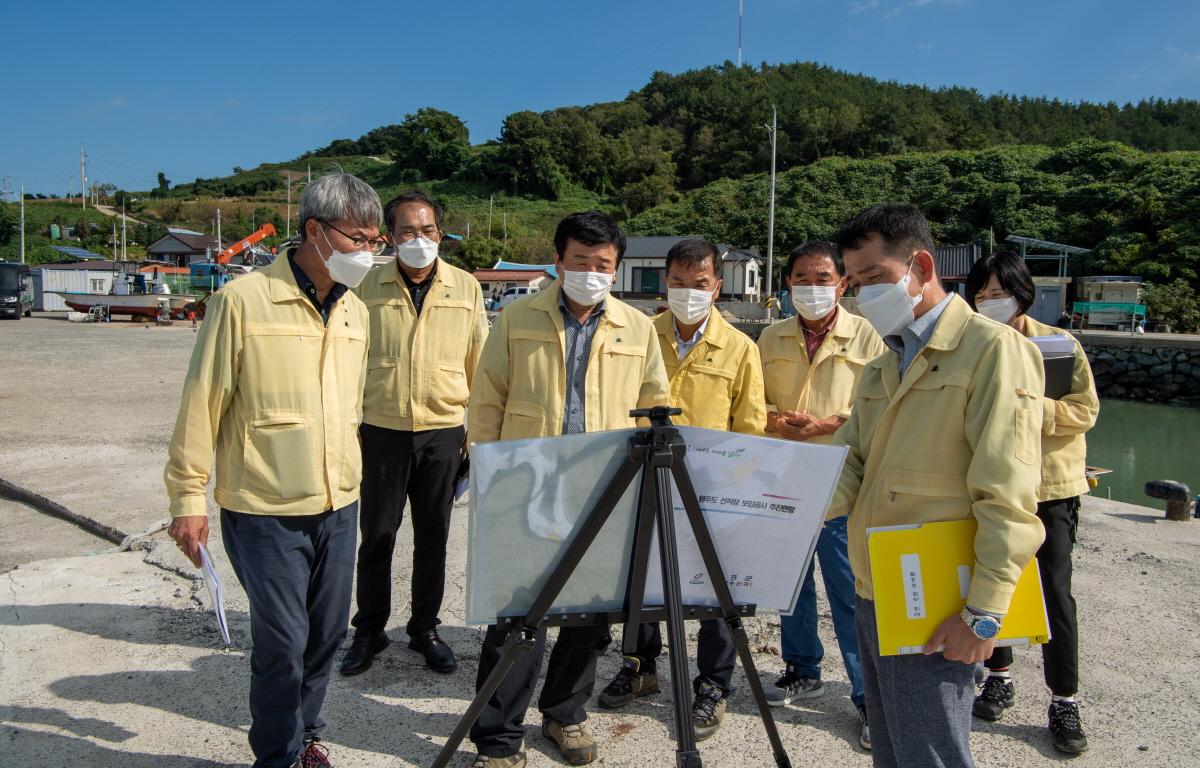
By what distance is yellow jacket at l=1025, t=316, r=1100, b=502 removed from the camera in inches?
117

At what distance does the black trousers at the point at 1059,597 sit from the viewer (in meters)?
2.94

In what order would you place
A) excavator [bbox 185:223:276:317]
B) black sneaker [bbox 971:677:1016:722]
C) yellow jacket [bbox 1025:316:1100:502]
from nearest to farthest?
yellow jacket [bbox 1025:316:1100:502] < black sneaker [bbox 971:677:1016:722] < excavator [bbox 185:223:276:317]

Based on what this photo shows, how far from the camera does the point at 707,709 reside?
2.97m

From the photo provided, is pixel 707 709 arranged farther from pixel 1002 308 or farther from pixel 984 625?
pixel 1002 308

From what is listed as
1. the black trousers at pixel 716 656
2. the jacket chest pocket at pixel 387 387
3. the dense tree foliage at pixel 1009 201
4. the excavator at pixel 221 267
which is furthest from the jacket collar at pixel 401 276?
the dense tree foliage at pixel 1009 201

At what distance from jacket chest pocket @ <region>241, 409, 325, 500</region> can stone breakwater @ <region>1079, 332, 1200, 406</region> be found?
24345 millimetres

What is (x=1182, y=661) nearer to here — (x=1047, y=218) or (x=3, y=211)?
(x=1047, y=218)

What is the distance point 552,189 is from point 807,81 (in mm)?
43926

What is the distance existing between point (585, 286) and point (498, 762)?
1687 millimetres

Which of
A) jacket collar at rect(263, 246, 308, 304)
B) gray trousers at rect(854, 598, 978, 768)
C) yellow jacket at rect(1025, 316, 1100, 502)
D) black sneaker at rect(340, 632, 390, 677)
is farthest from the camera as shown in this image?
black sneaker at rect(340, 632, 390, 677)

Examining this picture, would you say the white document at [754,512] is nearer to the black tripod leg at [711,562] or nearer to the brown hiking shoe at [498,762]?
Answer: the black tripod leg at [711,562]

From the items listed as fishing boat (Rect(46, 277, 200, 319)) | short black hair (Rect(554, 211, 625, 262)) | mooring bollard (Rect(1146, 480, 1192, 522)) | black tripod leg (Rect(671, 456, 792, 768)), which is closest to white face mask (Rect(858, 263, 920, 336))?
black tripod leg (Rect(671, 456, 792, 768))

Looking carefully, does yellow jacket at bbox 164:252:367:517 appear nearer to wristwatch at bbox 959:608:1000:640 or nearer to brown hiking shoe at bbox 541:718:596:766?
brown hiking shoe at bbox 541:718:596:766

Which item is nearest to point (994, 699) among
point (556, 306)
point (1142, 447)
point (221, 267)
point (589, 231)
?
point (556, 306)
